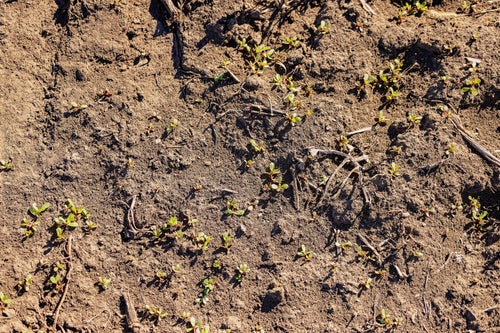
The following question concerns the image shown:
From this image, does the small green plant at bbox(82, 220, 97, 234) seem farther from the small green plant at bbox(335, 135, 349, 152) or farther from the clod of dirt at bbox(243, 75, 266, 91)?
the small green plant at bbox(335, 135, 349, 152)

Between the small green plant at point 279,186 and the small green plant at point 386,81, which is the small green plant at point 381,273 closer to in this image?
the small green plant at point 279,186

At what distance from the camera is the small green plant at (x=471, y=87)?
11.3 ft

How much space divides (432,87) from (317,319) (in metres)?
2.12

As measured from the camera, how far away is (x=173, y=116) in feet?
11.6

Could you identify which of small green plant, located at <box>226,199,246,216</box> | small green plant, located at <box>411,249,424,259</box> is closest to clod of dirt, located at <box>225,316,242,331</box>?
small green plant, located at <box>226,199,246,216</box>

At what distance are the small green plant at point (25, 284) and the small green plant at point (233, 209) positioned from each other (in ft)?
5.42

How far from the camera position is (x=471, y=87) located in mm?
3451

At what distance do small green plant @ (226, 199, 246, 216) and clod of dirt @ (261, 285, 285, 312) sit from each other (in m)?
0.63

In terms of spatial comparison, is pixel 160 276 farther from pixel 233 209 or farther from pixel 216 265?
pixel 233 209

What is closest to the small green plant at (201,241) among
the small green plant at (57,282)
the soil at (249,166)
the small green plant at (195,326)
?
the soil at (249,166)

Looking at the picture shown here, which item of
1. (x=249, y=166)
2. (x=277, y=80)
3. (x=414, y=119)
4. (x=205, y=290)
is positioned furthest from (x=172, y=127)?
(x=414, y=119)

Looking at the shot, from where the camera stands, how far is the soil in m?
3.32

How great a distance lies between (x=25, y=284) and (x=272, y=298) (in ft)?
6.44

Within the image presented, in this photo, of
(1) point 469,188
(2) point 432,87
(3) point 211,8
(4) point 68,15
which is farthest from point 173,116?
(1) point 469,188
